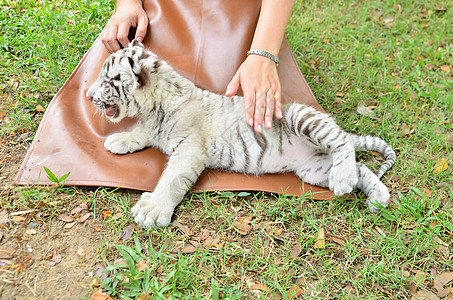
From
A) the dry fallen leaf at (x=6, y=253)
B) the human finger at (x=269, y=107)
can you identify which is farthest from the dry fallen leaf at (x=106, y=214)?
the human finger at (x=269, y=107)

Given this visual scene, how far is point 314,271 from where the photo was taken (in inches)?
89.4

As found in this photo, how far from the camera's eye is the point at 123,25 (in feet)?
9.63

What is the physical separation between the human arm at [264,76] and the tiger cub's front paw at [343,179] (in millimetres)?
554

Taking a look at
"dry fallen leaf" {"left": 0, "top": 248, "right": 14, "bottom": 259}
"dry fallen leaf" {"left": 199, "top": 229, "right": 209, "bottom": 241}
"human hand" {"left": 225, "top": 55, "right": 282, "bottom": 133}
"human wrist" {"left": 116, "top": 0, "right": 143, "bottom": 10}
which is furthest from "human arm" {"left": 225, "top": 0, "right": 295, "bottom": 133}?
"dry fallen leaf" {"left": 0, "top": 248, "right": 14, "bottom": 259}

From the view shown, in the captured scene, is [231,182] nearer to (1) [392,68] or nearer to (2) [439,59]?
(1) [392,68]

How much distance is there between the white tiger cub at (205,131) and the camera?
8.82ft

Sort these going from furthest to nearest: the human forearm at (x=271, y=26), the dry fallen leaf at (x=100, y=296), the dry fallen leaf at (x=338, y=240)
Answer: the human forearm at (x=271, y=26) → the dry fallen leaf at (x=338, y=240) → the dry fallen leaf at (x=100, y=296)

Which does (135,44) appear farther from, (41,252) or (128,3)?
(41,252)

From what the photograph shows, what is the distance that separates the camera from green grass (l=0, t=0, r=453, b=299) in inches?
86.7

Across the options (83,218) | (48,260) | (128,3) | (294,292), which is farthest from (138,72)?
(294,292)

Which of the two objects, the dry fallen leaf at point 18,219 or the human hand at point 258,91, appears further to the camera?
the human hand at point 258,91

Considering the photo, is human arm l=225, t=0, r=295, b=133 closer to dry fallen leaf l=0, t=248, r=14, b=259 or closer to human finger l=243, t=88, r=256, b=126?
human finger l=243, t=88, r=256, b=126

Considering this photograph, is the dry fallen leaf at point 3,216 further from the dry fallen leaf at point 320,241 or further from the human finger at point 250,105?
the dry fallen leaf at point 320,241

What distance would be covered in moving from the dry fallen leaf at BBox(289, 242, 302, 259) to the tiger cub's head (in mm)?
1492
